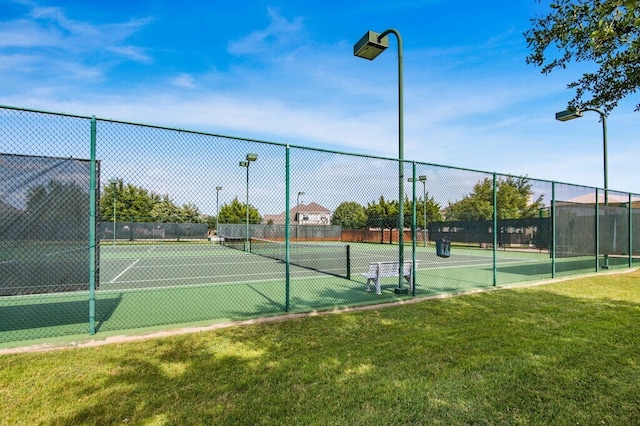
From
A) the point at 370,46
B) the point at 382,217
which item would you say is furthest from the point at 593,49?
the point at 382,217

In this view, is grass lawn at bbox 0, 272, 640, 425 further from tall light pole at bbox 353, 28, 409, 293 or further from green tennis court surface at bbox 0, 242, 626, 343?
tall light pole at bbox 353, 28, 409, 293

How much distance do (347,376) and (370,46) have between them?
6.05 metres

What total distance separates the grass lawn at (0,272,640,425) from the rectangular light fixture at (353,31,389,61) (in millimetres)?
5182

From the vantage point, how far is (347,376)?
3.66 meters

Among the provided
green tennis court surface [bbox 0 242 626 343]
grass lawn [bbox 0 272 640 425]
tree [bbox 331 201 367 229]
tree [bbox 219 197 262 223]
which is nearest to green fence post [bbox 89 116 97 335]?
green tennis court surface [bbox 0 242 626 343]

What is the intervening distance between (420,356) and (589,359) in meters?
1.92

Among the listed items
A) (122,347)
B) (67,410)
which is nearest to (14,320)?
(122,347)

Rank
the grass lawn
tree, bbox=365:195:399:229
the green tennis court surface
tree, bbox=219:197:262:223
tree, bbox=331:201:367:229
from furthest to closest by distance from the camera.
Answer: tree, bbox=365:195:399:229
tree, bbox=331:201:367:229
tree, bbox=219:197:262:223
the green tennis court surface
the grass lawn

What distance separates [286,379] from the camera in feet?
11.8

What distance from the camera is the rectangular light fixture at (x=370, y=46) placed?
272 inches

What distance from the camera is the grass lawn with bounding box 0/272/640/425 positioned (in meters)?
2.97

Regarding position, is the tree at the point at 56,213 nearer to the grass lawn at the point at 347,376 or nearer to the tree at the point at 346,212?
the grass lawn at the point at 347,376

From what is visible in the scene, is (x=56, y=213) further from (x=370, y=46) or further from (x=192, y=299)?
(x=370, y=46)

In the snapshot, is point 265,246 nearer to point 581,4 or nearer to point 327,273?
point 327,273
